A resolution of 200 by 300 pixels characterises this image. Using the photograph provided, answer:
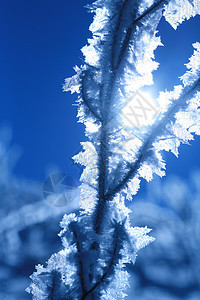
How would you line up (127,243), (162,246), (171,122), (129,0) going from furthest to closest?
(162,246) < (127,243) < (171,122) < (129,0)

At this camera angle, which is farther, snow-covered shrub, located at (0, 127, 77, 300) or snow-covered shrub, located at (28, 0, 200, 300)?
snow-covered shrub, located at (0, 127, 77, 300)

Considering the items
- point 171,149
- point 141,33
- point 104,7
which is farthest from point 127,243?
point 104,7

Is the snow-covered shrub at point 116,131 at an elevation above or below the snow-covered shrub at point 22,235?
below

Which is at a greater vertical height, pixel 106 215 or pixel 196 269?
pixel 106 215

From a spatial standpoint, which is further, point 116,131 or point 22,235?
point 22,235

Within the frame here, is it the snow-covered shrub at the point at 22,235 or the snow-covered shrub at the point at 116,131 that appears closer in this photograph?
the snow-covered shrub at the point at 116,131

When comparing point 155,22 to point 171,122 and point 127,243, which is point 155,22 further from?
point 127,243

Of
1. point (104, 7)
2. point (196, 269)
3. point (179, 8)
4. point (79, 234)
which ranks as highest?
point (104, 7)

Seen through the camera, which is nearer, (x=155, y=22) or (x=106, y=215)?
(x=155, y=22)

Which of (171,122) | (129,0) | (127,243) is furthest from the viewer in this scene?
(127,243)

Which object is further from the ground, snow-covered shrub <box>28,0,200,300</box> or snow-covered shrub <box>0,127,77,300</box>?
snow-covered shrub <box>0,127,77,300</box>
